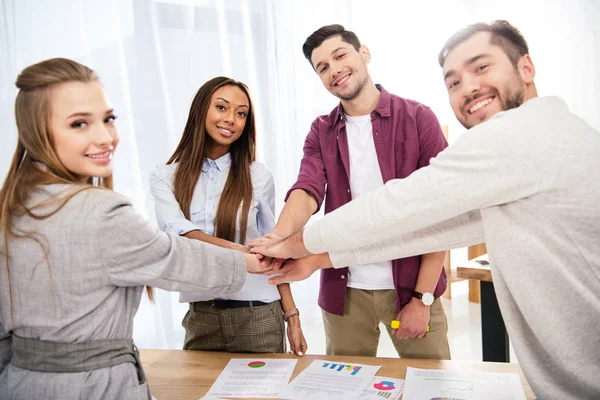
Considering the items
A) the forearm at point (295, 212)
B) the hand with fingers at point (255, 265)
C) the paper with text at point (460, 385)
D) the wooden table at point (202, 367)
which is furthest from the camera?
the forearm at point (295, 212)

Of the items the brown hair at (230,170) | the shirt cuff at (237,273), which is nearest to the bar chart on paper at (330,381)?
the shirt cuff at (237,273)

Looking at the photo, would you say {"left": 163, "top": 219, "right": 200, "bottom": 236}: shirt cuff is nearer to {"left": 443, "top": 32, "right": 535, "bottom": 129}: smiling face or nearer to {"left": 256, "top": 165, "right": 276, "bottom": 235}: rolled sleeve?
{"left": 256, "top": 165, "right": 276, "bottom": 235}: rolled sleeve

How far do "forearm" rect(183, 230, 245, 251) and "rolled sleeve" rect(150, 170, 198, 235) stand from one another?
2 centimetres

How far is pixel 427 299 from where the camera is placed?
5.73 feet

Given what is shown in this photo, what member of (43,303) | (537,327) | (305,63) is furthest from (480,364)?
(305,63)

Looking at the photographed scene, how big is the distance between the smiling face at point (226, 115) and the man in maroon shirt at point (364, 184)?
1.04 feet

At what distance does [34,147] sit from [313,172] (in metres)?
1.06

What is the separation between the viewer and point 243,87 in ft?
6.51

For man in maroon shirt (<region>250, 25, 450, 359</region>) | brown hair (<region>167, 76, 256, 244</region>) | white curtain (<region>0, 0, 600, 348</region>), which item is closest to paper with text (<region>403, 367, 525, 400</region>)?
man in maroon shirt (<region>250, 25, 450, 359</region>)

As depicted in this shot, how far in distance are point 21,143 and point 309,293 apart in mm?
2764

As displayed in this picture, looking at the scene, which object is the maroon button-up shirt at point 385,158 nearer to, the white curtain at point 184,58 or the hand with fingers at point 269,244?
the hand with fingers at point 269,244

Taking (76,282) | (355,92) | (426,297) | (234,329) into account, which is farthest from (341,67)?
(76,282)

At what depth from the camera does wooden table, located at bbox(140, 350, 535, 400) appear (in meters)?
1.36

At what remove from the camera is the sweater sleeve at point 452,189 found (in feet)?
3.29
